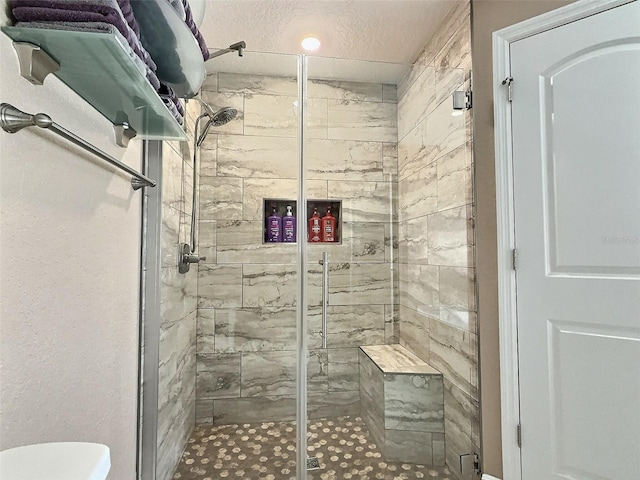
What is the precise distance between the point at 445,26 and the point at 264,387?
86.2 inches

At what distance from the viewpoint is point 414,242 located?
7.27ft

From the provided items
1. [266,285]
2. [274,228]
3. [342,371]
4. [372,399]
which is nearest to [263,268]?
[266,285]

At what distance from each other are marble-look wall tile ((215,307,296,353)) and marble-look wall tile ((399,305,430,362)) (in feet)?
2.32

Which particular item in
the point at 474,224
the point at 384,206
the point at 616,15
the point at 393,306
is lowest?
the point at 393,306

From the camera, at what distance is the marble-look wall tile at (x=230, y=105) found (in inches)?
78.5

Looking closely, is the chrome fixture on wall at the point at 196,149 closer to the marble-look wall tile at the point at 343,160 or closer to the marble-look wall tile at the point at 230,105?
the marble-look wall tile at the point at 230,105

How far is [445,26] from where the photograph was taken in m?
2.08

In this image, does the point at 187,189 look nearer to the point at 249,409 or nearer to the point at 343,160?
the point at 343,160

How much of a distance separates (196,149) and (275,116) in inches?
18.1

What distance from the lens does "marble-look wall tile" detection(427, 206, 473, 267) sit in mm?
1886

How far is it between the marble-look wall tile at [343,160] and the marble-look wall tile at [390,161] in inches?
1.0

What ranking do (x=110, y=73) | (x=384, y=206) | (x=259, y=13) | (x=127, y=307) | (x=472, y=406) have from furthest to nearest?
(x=384, y=206), (x=259, y=13), (x=472, y=406), (x=127, y=307), (x=110, y=73)

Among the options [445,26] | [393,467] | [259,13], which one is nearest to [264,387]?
[393,467]

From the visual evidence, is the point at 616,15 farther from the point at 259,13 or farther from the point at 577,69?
the point at 259,13
